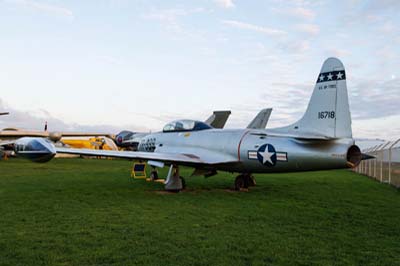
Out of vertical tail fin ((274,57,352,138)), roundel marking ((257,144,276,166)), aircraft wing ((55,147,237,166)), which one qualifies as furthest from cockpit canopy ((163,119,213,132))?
vertical tail fin ((274,57,352,138))

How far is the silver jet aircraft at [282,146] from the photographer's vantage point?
10242 mm

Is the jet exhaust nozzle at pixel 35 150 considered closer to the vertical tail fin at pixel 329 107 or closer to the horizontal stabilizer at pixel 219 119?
the vertical tail fin at pixel 329 107

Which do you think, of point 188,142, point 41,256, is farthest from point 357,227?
point 188,142

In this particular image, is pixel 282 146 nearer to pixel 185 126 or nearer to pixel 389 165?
pixel 185 126

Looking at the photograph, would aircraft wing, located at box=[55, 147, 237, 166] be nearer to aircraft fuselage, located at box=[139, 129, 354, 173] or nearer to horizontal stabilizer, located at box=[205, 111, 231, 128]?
aircraft fuselage, located at box=[139, 129, 354, 173]

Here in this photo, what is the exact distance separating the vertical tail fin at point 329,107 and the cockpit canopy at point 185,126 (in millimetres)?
3781

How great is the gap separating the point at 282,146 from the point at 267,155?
0.56 m

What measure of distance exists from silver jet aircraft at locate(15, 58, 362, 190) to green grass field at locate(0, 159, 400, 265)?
1.20 metres

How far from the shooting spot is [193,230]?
6773 millimetres

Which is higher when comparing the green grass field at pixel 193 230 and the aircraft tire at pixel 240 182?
the aircraft tire at pixel 240 182

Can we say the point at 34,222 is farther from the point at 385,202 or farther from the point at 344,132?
the point at 385,202

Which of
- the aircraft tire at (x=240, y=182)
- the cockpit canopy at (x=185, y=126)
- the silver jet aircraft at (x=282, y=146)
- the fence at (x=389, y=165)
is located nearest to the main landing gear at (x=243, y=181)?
the aircraft tire at (x=240, y=182)

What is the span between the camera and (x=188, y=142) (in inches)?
539

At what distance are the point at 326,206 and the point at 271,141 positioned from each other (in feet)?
7.95
